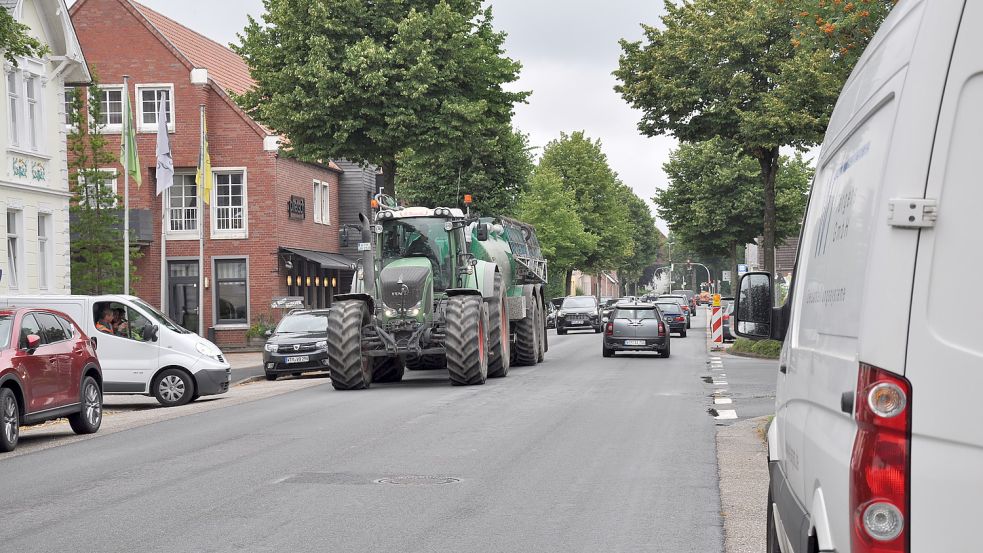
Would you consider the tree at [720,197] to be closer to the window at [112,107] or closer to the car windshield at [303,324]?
the window at [112,107]

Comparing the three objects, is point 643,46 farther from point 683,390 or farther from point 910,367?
point 910,367

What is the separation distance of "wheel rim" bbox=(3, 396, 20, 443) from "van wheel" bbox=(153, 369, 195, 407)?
707 cm

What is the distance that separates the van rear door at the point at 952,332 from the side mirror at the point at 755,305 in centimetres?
293

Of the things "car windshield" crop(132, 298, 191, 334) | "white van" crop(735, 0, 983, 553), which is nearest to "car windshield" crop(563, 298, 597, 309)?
"car windshield" crop(132, 298, 191, 334)

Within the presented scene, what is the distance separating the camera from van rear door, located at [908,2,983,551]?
2.90 metres

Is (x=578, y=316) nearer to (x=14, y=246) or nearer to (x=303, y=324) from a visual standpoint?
(x=303, y=324)

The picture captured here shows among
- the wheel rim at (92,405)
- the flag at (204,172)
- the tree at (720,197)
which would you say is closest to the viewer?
the wheel rim at (92,405)

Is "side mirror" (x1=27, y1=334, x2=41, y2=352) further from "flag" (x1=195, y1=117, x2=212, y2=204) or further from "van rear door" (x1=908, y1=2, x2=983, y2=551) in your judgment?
"flag" (x1=195, y1=117, x2=212, y2=204)

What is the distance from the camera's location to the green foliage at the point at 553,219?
2879 inches

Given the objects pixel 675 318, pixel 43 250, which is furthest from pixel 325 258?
pixel 43 250

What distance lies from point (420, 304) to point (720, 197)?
39.2m

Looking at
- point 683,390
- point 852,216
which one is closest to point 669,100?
point 683,390

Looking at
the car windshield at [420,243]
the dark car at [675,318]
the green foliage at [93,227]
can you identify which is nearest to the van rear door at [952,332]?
the car windshield at [420,243]

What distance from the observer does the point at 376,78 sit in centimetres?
3225
